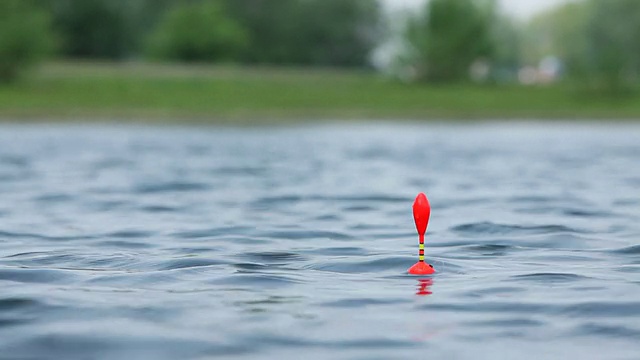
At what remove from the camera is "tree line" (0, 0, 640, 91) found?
67.6m

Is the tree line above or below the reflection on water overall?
above

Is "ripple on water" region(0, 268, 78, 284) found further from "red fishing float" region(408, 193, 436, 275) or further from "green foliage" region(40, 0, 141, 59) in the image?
"green foliage" region(40, 0, 141, 59)

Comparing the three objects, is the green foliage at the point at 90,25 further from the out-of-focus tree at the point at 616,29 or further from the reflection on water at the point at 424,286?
the reflection on water at the point at 424,286

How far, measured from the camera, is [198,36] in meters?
79.2

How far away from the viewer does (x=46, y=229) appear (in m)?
13.4

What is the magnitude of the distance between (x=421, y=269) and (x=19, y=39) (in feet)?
178

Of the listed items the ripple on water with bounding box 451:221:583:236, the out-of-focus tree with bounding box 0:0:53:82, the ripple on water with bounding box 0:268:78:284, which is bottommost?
the ripple on water with bounding box 0:268:78:284

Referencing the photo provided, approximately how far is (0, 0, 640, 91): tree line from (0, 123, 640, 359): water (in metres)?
44.2

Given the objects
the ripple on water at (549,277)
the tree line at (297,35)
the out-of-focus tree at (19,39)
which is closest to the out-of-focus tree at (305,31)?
the tree line at (297,35)

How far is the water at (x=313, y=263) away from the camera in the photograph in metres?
7.32

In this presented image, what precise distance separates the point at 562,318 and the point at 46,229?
24.0 feet

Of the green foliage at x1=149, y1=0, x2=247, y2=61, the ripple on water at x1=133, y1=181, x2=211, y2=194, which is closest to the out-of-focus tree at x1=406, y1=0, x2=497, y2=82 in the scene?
the green foliage at x1=149, y1=0, x2=247, y2=61

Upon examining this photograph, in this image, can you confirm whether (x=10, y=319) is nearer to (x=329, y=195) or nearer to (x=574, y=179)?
(x=329, y=195)

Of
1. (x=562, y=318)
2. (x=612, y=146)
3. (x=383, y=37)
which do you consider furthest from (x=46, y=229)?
(x=383, y=37)
